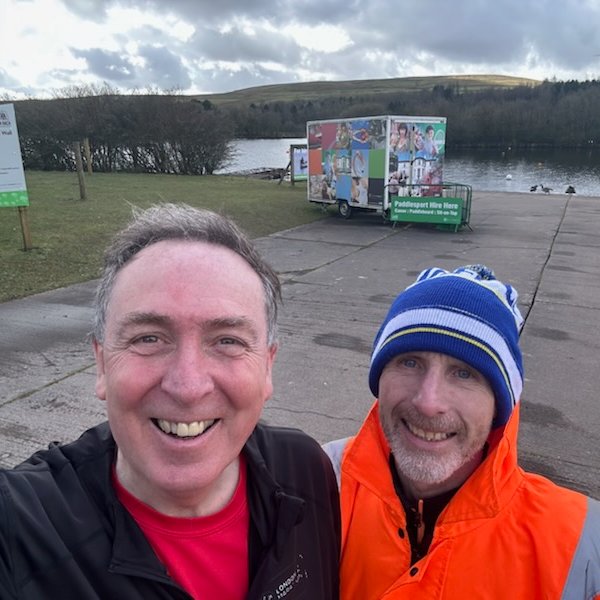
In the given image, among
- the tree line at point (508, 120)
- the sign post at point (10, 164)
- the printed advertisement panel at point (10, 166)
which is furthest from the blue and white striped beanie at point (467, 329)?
the tree line at point (508, 120)

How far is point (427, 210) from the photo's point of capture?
1241 centimetres

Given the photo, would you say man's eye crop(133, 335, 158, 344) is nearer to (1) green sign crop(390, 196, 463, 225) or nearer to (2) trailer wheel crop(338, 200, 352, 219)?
Answer: (1) green sign crop(390, 196, 463, 225)

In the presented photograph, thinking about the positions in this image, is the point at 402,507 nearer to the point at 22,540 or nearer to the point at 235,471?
the point at 235,471

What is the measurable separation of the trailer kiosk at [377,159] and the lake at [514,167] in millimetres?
15320

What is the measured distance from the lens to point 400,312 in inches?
67.4

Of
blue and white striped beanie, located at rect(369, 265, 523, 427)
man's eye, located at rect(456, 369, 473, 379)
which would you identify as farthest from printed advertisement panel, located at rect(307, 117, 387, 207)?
man's eye, located at rect(456, 369, 473, 379)

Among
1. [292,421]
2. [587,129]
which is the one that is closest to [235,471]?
[292,421]

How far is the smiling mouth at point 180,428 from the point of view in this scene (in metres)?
1.12

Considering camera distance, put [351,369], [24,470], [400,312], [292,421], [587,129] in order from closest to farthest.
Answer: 1. [24,470]
2. [400,312]
3. [292,421]
4. [351,369]
5. [587,129]

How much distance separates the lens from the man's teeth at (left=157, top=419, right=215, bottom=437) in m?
1.12

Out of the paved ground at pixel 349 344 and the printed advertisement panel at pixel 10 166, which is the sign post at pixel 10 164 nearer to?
the printed advertisement panel at pixel 10 166

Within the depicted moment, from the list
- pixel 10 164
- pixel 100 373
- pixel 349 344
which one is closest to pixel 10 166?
pixel 10 164

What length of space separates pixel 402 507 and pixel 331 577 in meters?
0.28

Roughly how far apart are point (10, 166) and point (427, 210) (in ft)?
28.6
